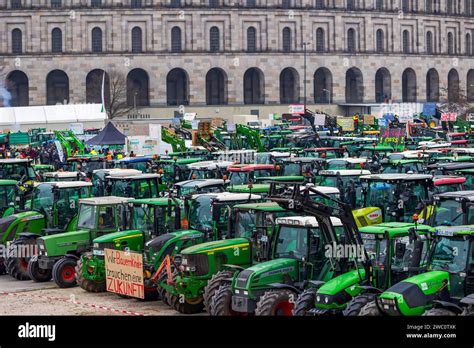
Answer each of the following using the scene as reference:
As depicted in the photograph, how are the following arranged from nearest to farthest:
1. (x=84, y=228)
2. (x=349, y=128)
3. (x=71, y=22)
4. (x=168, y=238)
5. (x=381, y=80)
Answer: (x=168, y=238) < (x=84, y=228) < (x=349, y=128) < (x=71, y=22) < (x=381, y=80)

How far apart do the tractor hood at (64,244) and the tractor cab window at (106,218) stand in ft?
1.55

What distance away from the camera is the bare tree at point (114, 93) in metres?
107

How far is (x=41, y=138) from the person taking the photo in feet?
261

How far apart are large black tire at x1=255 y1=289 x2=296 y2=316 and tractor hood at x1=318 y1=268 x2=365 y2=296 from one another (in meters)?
1.03

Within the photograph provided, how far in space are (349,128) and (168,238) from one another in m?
52.0

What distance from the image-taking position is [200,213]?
27.6 metres

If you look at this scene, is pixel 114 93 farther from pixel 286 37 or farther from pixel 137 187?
pixel 137 187


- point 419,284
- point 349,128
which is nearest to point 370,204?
point 419,284

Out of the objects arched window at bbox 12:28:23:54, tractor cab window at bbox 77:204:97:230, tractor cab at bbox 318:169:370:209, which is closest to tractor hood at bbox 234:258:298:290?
tractor cab window at bbox 77:204:97:230

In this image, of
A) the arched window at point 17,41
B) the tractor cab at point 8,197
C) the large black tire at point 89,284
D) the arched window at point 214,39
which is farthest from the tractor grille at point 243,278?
the arched window at point 17,41

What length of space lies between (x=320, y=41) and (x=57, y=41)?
27294mm

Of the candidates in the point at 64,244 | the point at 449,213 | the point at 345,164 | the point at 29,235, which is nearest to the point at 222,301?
the point at 449,213

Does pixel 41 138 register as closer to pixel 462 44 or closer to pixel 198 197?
pixel 198 197

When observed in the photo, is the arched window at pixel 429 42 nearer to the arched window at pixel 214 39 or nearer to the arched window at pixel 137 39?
the arched window at pixel 214 39
